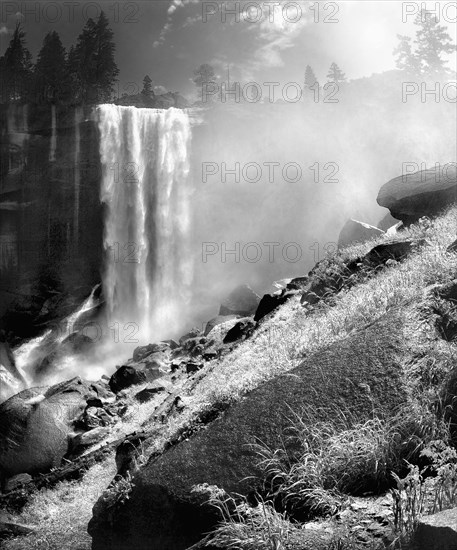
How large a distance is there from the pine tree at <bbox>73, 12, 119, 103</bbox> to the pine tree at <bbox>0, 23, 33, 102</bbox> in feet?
15.5

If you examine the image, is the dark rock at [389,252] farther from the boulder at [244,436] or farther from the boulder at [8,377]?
the boulder at [8,377]

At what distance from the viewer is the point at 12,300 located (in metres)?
39.8

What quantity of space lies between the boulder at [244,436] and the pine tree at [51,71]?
4742cm

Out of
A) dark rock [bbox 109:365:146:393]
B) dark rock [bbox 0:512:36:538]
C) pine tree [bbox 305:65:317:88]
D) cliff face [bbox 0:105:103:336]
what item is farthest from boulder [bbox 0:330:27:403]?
pine tree [bbox 305:65:317:88]

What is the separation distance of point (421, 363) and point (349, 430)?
0.97m

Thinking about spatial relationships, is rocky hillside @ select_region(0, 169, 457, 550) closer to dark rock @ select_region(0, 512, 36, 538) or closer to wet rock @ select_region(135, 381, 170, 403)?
dark rock @ select_region(0, 512, 36, 538)

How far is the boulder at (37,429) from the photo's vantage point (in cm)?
1480

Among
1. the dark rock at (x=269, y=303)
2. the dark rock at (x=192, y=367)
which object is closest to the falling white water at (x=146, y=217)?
the dark rock at (x=192, y=367)

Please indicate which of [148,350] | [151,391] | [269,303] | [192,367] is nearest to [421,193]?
[269,303]

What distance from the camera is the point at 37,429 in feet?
50.8

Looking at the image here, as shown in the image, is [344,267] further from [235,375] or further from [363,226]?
[363,226]

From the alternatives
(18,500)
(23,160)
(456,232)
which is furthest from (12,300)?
(456,232)

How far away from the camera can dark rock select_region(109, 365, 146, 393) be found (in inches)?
709

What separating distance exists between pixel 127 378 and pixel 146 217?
20.8 m
